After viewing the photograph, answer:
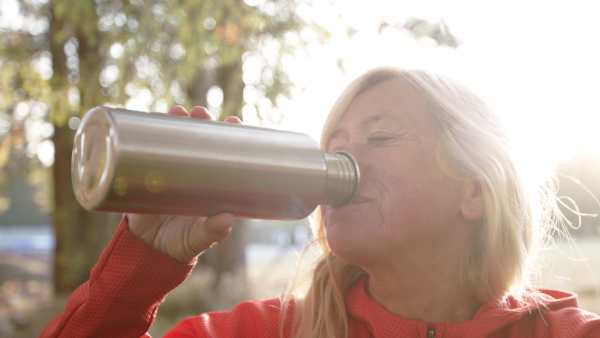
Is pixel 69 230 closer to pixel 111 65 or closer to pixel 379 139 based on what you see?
pixel 111 65

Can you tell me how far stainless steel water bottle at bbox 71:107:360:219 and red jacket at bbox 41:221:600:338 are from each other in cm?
35

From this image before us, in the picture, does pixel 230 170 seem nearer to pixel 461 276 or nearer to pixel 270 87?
pixel 461 276

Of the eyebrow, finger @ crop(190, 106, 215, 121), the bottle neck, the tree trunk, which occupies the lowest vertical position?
the tree trunk

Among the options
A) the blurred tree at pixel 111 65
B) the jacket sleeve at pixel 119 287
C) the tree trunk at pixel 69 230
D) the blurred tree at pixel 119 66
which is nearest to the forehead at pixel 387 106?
the jacket sleeve at pixel 119 287

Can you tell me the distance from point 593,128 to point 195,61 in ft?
13.1

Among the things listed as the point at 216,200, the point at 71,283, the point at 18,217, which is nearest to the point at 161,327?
the point at 71,283

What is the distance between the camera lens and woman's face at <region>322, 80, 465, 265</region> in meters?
1.71

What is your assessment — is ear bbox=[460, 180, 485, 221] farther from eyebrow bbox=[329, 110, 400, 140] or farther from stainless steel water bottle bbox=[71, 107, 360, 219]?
stainless steel water bottle bbox=[71, 107, 360, 219]

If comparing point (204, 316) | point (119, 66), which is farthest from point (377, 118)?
point (119, 66)

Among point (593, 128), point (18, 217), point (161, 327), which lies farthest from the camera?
point (18, 217)

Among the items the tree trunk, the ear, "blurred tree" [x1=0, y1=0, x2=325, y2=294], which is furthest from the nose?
the tree trunk

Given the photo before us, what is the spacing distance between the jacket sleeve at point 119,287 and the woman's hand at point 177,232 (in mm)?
28

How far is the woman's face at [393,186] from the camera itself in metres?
1.71

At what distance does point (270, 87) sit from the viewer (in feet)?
22.8
